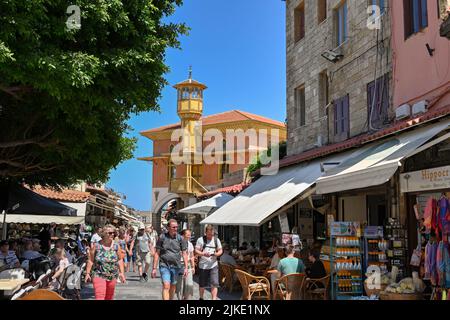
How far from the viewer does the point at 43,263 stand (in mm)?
10016

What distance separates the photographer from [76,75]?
797 centimetres

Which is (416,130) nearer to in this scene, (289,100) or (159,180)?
(289,100)

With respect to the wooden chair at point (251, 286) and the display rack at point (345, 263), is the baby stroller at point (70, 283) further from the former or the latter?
the display rack at point (345, 263)

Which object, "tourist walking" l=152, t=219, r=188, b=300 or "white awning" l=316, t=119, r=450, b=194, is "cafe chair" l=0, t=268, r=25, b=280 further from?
"white awning" l=316, t=119, r=450, b=194

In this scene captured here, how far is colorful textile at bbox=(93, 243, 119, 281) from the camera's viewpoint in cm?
796

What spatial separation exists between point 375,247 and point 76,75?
6.72 metres

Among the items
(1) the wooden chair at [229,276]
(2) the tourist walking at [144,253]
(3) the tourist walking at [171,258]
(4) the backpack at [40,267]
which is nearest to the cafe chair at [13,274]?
(4) the backpack at [40,267]

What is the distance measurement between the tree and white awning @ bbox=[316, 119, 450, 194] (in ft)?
13.8

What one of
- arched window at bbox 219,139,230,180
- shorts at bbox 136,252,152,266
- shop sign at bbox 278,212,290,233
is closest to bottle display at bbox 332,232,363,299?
shop sign at bbox 278,212,290,233

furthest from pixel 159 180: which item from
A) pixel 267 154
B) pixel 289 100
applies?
pixel 289 100

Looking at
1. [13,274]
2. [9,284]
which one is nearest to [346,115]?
[13,274]

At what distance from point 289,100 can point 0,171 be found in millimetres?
10412

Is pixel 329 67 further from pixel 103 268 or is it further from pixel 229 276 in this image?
pixel 103 268

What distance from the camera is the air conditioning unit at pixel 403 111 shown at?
35.6ft
